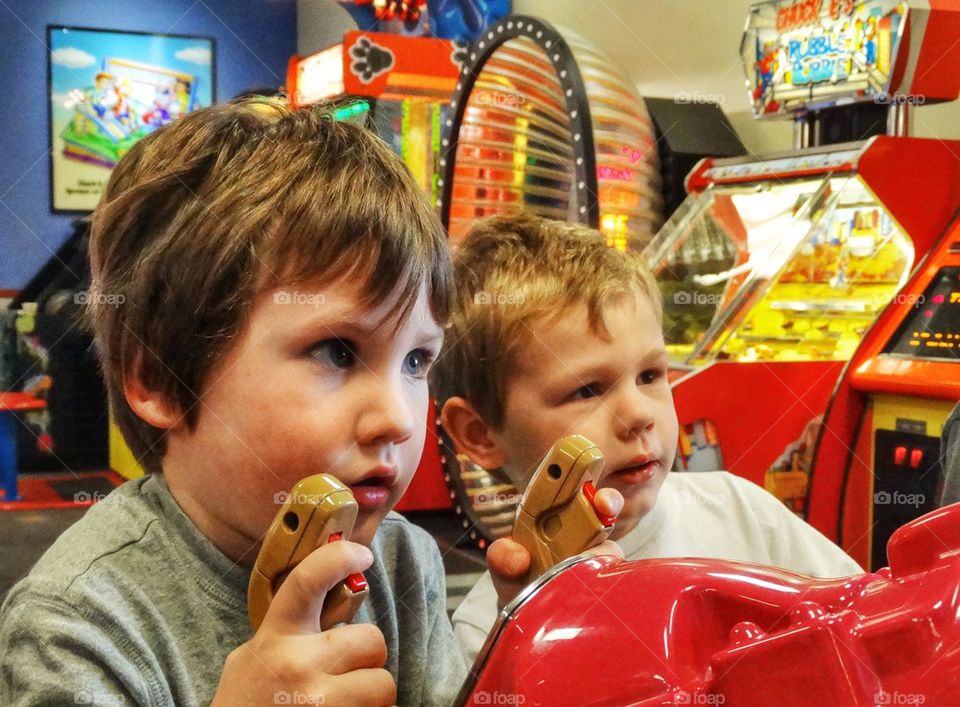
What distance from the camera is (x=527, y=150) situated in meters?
2.79

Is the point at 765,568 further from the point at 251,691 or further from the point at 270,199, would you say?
the point at 270,199

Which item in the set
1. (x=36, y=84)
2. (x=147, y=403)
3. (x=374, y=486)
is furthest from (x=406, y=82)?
(x=374, y=486)

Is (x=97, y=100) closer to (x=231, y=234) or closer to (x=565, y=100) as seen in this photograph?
(x=565, y=100)

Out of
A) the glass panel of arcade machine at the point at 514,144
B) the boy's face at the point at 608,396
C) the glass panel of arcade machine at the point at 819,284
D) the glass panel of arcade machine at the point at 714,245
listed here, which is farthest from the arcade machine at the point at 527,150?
the boy's face at the point at 608,396

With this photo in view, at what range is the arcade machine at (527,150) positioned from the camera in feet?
8.37

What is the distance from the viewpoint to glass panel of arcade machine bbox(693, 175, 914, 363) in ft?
6.63

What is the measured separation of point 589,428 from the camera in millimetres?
859

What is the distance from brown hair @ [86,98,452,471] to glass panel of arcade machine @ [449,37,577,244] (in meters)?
2.03

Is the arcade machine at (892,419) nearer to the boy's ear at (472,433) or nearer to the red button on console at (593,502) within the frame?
the boy's ear at (472,433)

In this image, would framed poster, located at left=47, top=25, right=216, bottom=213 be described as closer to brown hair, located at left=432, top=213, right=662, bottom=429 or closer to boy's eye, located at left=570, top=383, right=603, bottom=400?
brown hair, located at left=432, top=213, right=662, bottom=429

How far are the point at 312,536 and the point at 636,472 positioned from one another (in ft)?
1.56

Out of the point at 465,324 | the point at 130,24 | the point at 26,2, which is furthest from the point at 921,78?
the point at 26,2

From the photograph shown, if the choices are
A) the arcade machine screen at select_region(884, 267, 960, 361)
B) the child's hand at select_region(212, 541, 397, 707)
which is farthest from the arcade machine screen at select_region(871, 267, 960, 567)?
the child's hand at select_region(212, 541, 397, 707)

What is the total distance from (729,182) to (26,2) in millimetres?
2271
